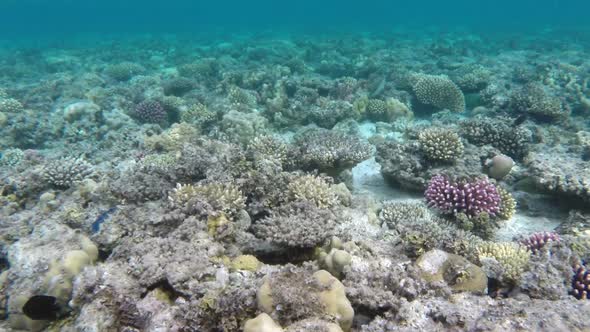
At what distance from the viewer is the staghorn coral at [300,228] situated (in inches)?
173

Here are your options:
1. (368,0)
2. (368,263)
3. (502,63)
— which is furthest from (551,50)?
(368,0)

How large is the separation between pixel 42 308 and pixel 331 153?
523cm

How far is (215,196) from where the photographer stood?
5129 millimetres

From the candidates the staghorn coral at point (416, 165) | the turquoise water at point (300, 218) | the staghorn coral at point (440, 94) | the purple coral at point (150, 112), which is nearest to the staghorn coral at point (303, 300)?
the turquoise water at point (300, 218)

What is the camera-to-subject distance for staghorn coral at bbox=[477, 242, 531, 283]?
4.03 meters

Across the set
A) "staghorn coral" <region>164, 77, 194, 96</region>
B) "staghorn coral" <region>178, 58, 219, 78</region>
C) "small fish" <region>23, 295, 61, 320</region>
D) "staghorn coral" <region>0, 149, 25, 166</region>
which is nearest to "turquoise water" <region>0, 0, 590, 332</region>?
"small fish" <region>23, 295, 61, 320</region>

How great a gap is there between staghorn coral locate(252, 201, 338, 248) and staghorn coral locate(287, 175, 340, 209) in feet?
2.04

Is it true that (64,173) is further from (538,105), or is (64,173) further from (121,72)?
(121,72)

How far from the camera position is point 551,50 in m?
25.8

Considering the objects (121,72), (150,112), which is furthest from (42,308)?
(121,72)

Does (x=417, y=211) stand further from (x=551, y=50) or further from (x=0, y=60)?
(x=0, y=60)

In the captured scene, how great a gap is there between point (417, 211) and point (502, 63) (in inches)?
765

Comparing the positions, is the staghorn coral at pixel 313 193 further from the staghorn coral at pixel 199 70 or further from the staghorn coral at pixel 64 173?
the staghorn coral at pixel 199 70

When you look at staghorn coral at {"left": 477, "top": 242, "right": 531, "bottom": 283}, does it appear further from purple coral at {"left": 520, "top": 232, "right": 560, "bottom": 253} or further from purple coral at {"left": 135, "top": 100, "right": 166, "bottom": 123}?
purple coral at {"left": 135, "top": 100, "right": 166, "bottom": 123}
